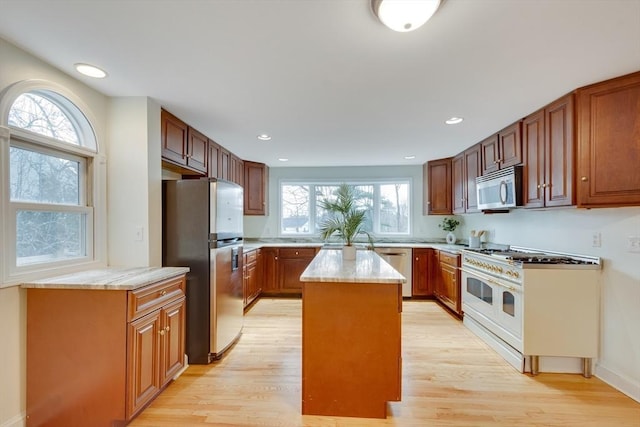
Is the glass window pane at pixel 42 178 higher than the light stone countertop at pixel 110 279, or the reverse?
the glass window pane at pixel 42 178

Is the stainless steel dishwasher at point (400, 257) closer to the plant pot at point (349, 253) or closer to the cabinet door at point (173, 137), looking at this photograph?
the plant pot at point (349, 253)

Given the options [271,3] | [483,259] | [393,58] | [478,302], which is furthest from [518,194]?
[271,3]

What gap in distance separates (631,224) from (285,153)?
11.8ft

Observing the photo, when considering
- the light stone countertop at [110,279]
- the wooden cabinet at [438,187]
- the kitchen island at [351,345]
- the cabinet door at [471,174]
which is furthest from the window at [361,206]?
the kitchen island at [351,345]

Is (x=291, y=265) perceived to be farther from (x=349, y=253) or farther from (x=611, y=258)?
(x=611, y=258)

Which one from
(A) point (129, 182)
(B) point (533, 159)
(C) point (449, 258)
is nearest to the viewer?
(A) point (129, 182)

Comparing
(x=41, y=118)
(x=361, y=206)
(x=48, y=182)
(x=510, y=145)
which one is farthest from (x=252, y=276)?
(x=510, y=145)

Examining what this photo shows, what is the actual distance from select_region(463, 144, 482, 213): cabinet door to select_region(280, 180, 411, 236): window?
1258mm

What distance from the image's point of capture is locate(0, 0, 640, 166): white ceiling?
1.32 meters

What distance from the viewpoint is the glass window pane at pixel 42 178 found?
5.52 ft

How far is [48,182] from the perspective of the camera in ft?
6.16

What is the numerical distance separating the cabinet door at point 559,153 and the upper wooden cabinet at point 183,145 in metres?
3.26

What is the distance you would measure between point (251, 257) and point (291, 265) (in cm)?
73

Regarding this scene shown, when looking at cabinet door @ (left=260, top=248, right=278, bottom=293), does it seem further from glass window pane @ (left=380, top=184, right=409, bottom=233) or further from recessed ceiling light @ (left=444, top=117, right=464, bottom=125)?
recessed ceiling light @ (left=444, top=117, right=464, bottom=125)
